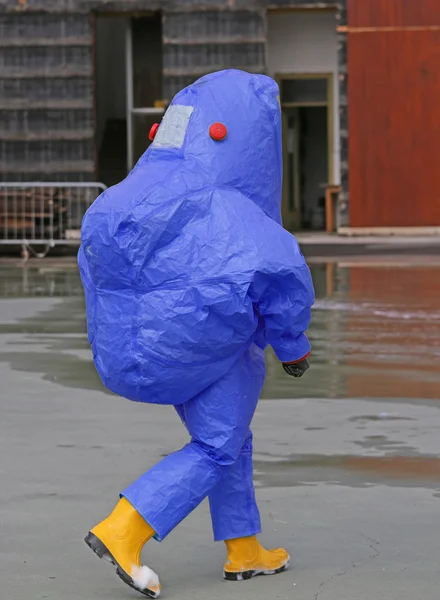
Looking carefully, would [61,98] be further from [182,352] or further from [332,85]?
[182,352]

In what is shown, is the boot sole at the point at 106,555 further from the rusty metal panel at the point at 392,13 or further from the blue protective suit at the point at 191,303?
the rusty metal panel at the point at 392,13

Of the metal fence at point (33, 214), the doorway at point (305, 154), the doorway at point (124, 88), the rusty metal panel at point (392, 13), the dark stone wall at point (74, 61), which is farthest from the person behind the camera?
the doorway at point (305, 154)

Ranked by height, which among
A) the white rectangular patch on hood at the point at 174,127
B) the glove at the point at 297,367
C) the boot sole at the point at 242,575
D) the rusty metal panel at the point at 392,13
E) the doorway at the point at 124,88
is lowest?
the boot sole at the point at 242,575

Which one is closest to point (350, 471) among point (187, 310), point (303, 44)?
point (187, 310)

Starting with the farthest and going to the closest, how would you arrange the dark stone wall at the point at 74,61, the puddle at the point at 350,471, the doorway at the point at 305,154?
1. the doorway at the point at 305,154
2. the dark stone wall at the point at 74,61
3. the puddle at the point at 350,471

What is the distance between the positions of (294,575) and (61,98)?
18275mm

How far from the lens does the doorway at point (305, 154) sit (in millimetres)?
24078

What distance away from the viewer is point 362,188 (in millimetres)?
22375

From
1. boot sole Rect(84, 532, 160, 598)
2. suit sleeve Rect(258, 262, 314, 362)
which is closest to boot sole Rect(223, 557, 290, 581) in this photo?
boot sole Rect(84, 532, 160, 598)

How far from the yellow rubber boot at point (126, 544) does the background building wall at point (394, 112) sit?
59.2ft

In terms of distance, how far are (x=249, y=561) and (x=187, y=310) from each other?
95 cm

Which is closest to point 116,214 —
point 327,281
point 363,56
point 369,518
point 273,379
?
point 369,518

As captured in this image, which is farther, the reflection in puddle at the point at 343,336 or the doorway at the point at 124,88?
the doorway at the point at 124,88

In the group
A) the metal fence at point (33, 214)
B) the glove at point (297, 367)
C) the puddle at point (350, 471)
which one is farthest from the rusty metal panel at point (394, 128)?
the glove at point (297, 367)
